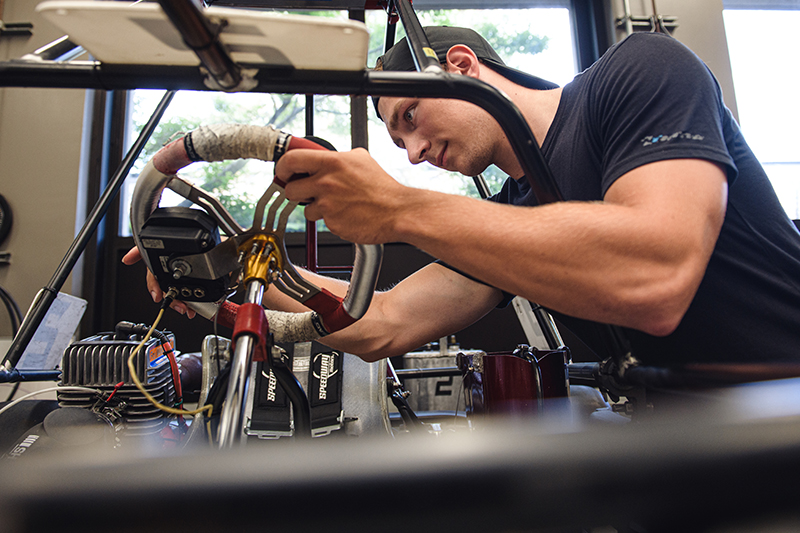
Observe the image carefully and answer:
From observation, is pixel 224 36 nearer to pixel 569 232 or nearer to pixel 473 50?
pixel 569 232

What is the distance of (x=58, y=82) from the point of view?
0.52m

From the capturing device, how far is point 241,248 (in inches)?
25.4

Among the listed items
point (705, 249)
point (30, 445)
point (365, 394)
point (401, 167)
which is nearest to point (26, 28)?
point (401, 167)

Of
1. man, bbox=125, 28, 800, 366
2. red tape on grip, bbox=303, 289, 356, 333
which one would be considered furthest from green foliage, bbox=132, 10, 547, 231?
red tape on grip, bbox=303, 289, 356, 333

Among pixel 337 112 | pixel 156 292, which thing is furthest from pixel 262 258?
pixel 337 112

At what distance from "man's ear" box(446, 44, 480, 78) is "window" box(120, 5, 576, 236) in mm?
1633

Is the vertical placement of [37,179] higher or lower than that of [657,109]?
higher

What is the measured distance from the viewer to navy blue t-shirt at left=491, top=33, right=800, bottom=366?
0.71 meters

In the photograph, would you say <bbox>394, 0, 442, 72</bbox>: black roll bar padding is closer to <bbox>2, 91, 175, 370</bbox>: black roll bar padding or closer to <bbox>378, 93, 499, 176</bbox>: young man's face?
<bbox>378, 93, 499, 176</bbox>: young man's face

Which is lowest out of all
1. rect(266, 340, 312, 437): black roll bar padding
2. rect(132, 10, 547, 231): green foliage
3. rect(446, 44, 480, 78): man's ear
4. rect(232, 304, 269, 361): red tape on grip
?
rect(266, 340, 312, 437): black roll bar padding

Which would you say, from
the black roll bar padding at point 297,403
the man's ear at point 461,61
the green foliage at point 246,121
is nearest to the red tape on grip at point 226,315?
the black roll bar padding at point 297,403

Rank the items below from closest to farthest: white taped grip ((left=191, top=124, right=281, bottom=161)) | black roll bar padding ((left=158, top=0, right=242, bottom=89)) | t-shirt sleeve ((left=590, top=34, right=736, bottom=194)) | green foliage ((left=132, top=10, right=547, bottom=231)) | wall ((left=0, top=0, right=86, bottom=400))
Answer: black roll bar padding ((left=158, top=0, right=242, bottom=89)), white taped grip ((left=191, top=124, right=281, bottom=161)), t-shirt sleeve ((left=590, top=34, right=736, bottom=194)), wall ((left=0, top=0, right=86, bottom=400)), green foliage ((left=132, top=10, right=547, bottom=231))

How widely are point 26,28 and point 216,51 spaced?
319 centimetres

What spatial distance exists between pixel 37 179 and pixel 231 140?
8.92 ft
